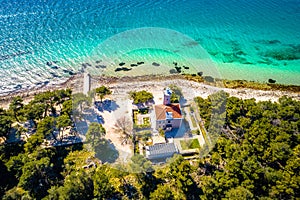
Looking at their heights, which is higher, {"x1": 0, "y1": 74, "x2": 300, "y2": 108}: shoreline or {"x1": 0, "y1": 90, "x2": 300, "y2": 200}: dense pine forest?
{"x1": 0, "y1": 74, "x2": 300, "y2": 108}: shoreline

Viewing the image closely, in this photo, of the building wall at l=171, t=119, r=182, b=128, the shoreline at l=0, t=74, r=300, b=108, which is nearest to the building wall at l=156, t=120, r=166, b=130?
the building wall at l=171, t=119, r=182, b=128

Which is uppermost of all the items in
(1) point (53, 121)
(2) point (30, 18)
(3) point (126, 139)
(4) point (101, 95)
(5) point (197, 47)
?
(2) point (30, 18)

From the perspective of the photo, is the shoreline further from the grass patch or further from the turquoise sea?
the grass patch

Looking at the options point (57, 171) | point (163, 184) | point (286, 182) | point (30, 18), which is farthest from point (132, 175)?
point (30, 18)

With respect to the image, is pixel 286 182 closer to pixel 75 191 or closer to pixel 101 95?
pixel 75 191

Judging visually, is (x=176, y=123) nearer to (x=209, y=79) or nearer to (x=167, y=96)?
(x=167, y=96)

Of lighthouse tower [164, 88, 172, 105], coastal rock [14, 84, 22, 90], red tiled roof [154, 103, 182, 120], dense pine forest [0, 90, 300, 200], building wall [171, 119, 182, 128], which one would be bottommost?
dense pine forest [0, 90, 300, 200]
